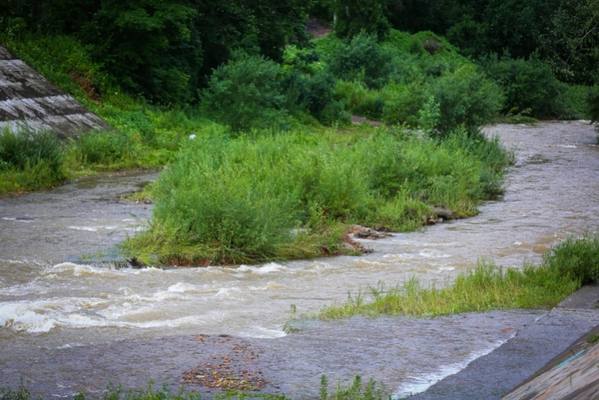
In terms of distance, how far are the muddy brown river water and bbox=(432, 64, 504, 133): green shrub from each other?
14.6ft

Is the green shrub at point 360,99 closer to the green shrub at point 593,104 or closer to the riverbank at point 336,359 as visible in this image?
the green shrub at point 593,104

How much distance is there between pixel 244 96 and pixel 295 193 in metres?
14.2

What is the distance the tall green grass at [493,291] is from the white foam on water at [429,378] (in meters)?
1.81

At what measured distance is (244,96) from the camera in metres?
31.9

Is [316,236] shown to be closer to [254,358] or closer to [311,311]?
[311,311]

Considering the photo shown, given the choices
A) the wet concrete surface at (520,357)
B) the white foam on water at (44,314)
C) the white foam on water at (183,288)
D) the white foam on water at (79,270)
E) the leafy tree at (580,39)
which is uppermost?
the leafy tree at (580,39)

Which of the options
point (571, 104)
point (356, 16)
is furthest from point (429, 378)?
point (356, 16)

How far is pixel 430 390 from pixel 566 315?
3.05 m

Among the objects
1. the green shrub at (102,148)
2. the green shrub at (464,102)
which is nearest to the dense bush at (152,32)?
the green shrub at (102,148)

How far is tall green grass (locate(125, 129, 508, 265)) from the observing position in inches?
622

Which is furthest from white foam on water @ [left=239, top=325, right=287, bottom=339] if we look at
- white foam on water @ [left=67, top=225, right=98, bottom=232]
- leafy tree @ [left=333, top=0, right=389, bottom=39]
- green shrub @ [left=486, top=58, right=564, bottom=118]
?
leafy tree @ [left=333, top=0, right=389, bottom=39]

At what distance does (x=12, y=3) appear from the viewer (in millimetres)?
33844

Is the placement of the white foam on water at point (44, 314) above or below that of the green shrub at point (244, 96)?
above

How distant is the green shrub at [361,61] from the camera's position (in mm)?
49406
